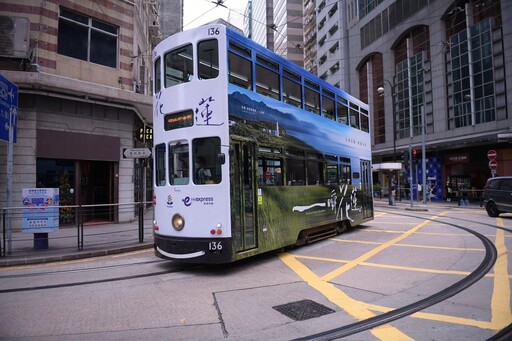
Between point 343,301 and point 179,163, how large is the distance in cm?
377

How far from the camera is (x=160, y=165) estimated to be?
7398 millimetres

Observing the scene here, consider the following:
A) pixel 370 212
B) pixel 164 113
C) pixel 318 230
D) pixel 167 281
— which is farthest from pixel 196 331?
pixel 370 212

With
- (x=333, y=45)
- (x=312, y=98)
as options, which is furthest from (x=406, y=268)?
(x=333, y=45)

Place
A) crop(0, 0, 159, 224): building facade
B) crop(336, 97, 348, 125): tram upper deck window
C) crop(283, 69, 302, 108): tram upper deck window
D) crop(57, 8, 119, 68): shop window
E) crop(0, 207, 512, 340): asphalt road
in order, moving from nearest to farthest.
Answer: crop(0, 207, 512, 340): asphalt road < crop(283, 69, 302, 108): tram upper deck window < crop(336, 97, 348, 125): tram upper deck window < crop(0, 0, 159, 224): building facade < crop(57, 8, 119, 68): shop window

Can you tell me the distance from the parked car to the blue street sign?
18.6m

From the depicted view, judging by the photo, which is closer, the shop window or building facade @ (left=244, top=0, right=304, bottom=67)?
the shop window

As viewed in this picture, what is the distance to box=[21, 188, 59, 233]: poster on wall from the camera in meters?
9.02

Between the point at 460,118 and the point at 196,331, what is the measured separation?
3237 centimetres

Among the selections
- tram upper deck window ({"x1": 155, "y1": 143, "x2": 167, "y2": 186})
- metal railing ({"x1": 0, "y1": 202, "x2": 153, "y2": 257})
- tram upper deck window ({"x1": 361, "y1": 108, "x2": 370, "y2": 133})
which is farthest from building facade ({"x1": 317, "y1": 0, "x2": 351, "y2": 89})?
tram upper deck window ({"x1": 155, "y1": 143, "x2": 167, "y2": 186})

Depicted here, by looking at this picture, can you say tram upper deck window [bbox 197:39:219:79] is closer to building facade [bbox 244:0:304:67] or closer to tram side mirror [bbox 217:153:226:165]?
tram side mirror [bbox 217:153:226:165]

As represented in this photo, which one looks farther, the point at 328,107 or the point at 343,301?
the point at 328,107

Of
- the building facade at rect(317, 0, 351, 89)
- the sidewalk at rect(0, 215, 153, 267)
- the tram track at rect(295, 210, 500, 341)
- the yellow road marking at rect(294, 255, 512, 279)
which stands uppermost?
the building facade at rect(317, 0, 351, 89)

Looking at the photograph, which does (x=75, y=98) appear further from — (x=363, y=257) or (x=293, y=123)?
(x=363, y=257)

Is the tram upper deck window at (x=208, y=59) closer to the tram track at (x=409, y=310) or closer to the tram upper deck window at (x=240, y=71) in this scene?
the tram upper deck window at (x=240, y=71)
